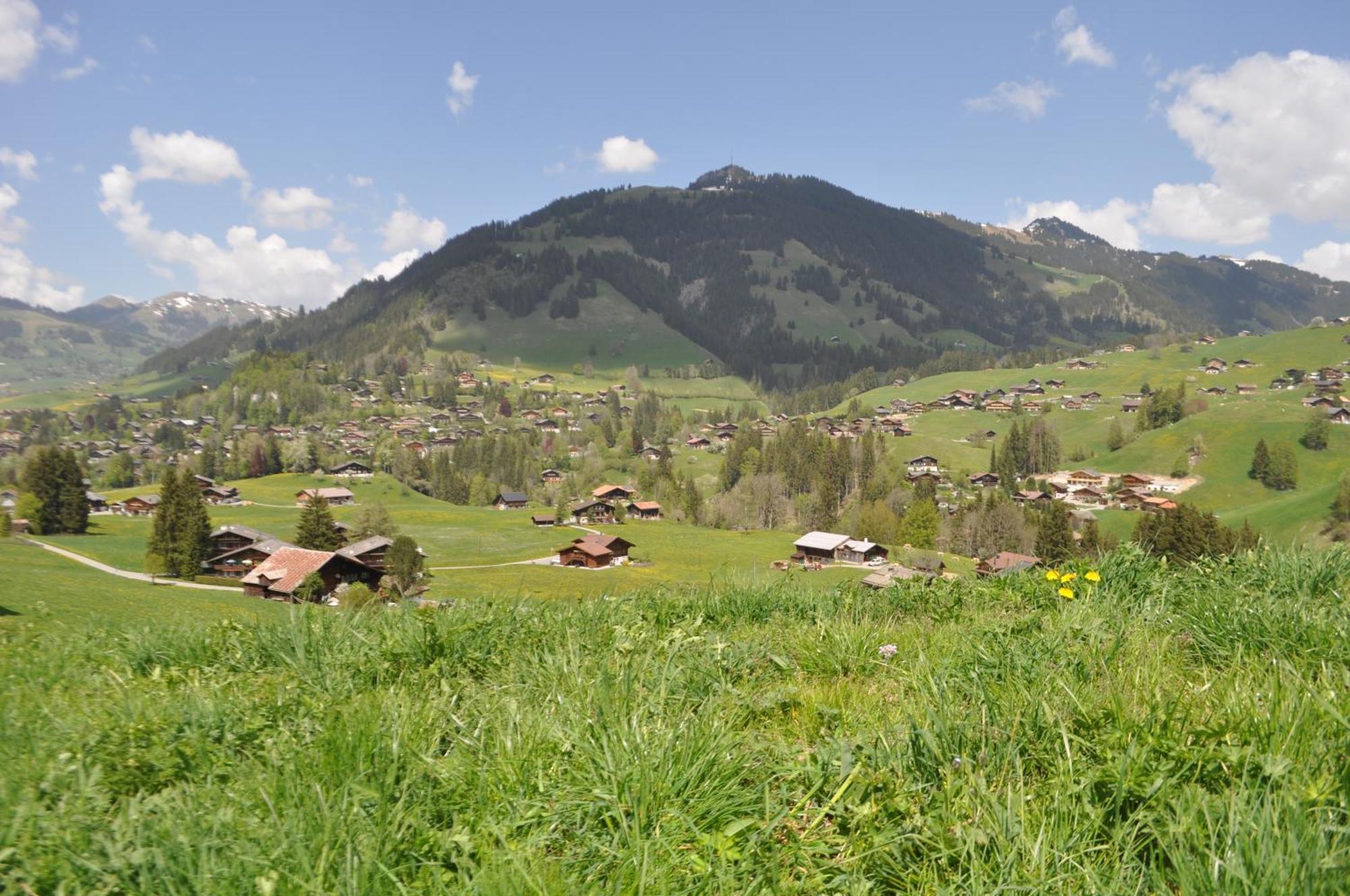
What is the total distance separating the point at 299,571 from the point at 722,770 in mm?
51840

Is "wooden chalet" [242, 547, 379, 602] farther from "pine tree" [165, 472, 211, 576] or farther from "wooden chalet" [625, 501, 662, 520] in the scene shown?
"wooden chalet" [625, 501, 662, 520]

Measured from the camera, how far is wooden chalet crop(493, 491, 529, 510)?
134000mm

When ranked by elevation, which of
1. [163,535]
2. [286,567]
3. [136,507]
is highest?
[163,535]

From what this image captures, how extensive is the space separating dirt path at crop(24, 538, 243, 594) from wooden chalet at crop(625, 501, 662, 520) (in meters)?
73.0

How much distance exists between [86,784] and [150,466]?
193 metres

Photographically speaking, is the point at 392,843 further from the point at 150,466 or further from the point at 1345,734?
the point at 150,466

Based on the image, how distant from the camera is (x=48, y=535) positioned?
7856 cm

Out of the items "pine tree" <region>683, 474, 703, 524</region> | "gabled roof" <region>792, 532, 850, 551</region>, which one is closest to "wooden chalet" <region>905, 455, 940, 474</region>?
"pine tree" <region>683, 474, 703, 524</region>

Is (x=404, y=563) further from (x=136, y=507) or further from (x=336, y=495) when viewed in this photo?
(x=136, y=507)

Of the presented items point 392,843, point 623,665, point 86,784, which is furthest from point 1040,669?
point 86,784

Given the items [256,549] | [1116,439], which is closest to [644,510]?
[256,549]

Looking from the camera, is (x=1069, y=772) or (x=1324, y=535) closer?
(x=1069, y=772)

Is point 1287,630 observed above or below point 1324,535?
→ above

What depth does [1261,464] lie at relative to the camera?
11550cm
